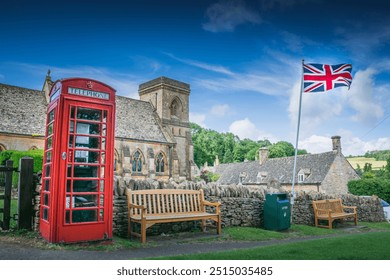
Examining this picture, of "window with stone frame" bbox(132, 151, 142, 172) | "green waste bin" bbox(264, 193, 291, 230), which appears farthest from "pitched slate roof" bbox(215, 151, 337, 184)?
"green waste bin" bbox(264, 193, 291, 230)

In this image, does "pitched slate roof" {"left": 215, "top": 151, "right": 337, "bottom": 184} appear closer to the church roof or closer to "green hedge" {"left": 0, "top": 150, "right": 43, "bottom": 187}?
the church roof

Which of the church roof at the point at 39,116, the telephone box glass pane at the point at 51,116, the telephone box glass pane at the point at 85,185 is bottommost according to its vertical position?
the telephone box glass pane at the point at 85,185

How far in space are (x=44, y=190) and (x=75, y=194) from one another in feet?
2.81

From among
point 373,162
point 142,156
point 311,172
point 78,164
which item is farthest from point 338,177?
point 78,164

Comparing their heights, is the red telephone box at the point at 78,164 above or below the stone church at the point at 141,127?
below

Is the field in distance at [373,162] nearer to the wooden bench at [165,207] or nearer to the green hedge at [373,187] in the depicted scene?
the green hedge at [373,187]

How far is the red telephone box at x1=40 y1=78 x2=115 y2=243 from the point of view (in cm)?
551

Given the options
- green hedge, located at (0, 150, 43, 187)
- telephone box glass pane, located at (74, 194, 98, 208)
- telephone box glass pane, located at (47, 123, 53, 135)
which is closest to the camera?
telephone box glass pane, located at (74, 194, 98, 208)

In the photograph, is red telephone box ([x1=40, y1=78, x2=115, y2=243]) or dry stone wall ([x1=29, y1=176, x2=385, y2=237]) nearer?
red telephone box ([x1=40, y1=78, x2=115, y2=243])

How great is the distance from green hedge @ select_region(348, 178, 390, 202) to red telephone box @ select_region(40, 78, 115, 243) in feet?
77.2

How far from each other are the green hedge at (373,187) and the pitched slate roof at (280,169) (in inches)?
147

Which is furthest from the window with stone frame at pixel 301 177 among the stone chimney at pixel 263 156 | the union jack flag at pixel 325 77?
the union jack flag at pixel 325 77

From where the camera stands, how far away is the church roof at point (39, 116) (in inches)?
855
